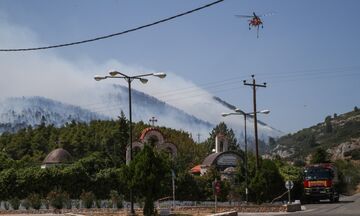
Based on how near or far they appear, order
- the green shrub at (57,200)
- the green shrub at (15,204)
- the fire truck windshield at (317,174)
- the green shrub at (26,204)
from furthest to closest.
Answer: the fire truck windshield at (317,174) → the green shrub at (15,204) → the green shrub at (26,204) → the green shrub at (57,200)

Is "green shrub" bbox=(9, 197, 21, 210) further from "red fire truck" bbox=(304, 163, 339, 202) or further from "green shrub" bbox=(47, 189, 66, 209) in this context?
"red fire truck" bbox=(304, 163, 339, 202)

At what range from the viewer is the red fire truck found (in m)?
51.7

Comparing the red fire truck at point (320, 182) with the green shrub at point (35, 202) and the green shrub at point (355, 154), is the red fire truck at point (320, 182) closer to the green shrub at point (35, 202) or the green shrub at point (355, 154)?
the green shrub at point (35, 202)

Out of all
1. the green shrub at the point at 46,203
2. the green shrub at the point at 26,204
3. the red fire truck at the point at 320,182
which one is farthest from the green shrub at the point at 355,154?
the green shrub at the point at 26,204

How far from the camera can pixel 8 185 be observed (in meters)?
47.2

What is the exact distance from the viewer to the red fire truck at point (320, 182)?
51688mm

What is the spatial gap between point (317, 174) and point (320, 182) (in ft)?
2.90

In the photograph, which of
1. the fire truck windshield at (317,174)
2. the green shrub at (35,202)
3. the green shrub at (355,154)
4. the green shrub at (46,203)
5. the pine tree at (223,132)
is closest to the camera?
the green shrub at (35,202)

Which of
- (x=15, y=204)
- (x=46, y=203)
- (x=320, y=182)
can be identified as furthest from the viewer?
(x=320, y=182)

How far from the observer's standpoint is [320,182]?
51875mm

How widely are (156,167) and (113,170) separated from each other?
20.3m

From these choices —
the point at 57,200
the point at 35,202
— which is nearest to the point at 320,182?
the point at 57,200

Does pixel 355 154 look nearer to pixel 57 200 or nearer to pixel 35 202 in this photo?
pixel 57 200

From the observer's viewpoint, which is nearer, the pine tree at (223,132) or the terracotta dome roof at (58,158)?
the terracotta dome roof at (58,158)
